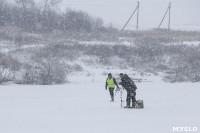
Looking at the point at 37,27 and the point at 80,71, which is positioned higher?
the point at 37,27

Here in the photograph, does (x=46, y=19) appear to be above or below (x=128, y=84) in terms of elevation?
above

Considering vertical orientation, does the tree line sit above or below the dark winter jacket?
above

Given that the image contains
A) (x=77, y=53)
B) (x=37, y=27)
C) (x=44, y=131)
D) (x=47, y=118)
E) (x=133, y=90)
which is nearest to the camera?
(x=44, y=131)

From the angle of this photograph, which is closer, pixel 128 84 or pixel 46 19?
pixel 128 84

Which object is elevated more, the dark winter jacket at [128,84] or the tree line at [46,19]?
the tree line at [46,19]

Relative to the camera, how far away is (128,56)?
40125mm

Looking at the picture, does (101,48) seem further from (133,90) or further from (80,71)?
(133,90)

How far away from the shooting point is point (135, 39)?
4700 cm

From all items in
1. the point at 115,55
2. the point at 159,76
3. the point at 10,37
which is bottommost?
the point at 159,76

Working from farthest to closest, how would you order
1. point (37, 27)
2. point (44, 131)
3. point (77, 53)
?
point (37, 27), point (77, 53), point (44, 131)

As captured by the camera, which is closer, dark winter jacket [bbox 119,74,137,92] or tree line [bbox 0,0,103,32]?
dark winter jacket [bbox 119,74,137,92]

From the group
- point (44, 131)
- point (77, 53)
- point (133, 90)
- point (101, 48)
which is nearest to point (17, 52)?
point (77, 53)

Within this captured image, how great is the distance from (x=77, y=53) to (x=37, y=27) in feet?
57.8

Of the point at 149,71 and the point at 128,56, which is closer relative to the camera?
the point at 149,71
